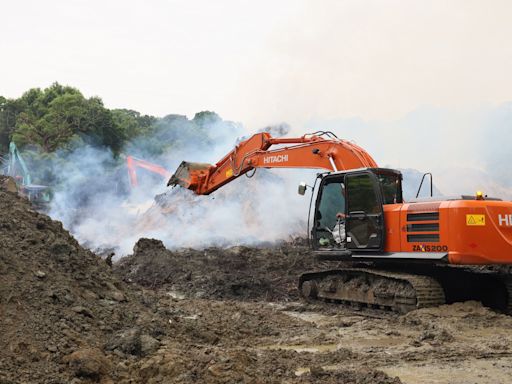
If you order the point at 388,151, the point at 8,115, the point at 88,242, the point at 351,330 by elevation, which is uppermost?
the point at 8,115

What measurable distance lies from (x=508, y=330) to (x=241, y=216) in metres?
12.2

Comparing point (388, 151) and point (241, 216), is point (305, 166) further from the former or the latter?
point (388, 151)

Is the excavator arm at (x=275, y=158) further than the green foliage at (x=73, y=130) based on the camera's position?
No

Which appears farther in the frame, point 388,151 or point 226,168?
point 388,151

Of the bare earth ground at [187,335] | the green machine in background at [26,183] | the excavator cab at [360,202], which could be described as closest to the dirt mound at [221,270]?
the bare earth ground at [187,335]

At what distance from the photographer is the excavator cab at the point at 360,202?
8.88 metres

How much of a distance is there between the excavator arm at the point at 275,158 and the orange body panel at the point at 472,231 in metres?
1.83

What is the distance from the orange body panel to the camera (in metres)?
7.85

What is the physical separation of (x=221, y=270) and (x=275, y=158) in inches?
115

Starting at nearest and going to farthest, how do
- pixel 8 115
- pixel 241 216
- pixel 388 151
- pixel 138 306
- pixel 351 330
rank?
pixel 138 306, pixel 351 330, pixel 241 216, pixel 388 151, pixel 8 115

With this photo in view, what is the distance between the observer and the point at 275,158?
11328 mm

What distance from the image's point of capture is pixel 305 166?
10.7 meters

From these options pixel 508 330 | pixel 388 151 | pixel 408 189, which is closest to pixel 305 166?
pixel 508 330

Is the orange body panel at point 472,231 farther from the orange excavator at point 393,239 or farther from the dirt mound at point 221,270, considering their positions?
the dirt mound at point 221,270
